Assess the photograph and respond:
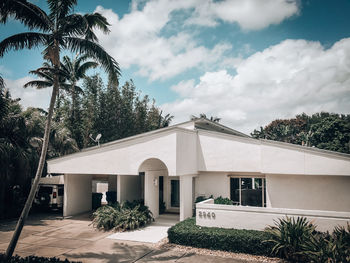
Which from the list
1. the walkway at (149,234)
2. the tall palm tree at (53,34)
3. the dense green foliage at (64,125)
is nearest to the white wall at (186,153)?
the walkway at (149,234)

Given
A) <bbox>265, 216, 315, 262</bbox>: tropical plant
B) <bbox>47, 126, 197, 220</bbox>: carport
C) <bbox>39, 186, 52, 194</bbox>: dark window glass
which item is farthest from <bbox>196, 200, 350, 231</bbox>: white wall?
<bbox>39, 186, 52, 194</bbox>: dark window glass

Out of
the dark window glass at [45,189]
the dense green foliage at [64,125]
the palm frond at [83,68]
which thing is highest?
the palm frond at [83,68]

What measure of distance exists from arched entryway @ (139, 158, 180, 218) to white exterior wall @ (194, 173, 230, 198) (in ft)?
7.22

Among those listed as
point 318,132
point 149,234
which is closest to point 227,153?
point 149,234

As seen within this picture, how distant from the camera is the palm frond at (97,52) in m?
10.5

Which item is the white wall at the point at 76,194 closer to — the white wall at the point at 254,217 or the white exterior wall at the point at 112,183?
the white exterior wall at the point at 112,183

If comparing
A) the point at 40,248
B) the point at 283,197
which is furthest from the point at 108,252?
the point at 283,197

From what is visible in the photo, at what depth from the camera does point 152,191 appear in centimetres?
1566

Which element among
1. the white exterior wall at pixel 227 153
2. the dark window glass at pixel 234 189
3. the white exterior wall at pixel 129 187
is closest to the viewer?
the white exterior wall at pixel 227 153

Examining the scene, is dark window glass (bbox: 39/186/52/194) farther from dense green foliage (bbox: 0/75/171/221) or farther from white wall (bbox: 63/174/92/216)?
white wall (bbox: 63/174/92/216)

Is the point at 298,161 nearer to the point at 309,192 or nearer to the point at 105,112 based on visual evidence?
the point at 309,192

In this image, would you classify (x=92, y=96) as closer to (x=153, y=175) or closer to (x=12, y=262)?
(x=153, y=175)

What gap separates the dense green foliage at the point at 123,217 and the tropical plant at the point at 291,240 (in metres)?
6.96

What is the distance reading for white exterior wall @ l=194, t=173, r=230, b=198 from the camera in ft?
53.6
